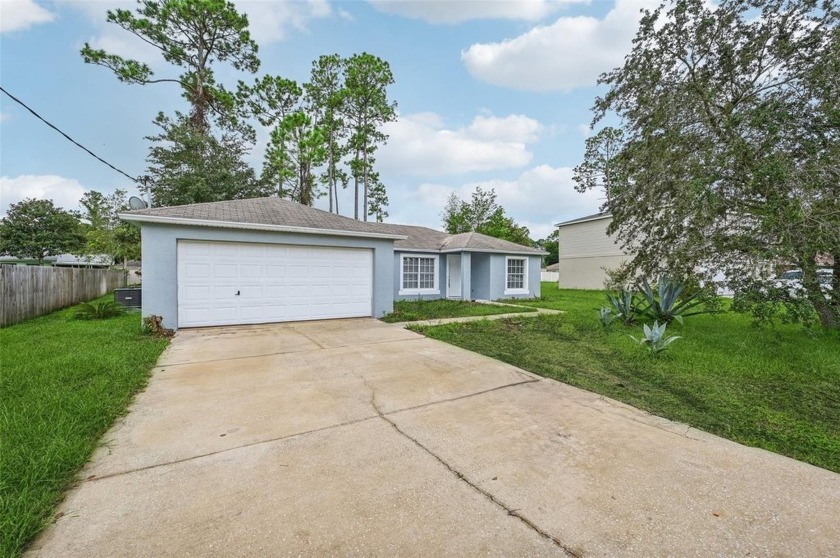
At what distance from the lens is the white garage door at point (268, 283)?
8.02m

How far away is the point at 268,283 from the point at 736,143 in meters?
9.90

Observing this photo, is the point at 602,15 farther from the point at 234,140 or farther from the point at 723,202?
the point at 234,140

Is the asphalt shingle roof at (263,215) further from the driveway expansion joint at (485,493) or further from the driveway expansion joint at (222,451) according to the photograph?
the driveway expansion joint at (485,493)

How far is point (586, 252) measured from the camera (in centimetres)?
2252

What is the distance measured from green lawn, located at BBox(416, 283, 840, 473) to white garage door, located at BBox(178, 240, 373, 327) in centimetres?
287

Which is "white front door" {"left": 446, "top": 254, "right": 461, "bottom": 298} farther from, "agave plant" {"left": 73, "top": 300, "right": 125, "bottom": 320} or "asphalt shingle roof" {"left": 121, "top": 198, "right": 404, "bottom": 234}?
"agave plant" {"left": 73, "top": 300, "right": 125, "bottom": 320}

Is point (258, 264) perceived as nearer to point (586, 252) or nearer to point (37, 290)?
point (37, 290)

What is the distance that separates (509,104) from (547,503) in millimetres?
16774

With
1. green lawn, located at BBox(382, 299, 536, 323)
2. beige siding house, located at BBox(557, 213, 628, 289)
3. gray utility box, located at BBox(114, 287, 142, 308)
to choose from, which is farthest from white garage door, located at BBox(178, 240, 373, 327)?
beige siding house, located at BBox(557, 213, 628, 289)

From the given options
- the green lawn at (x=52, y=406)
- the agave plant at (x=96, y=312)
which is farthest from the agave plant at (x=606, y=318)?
the agave plant at (x=96, y=312)

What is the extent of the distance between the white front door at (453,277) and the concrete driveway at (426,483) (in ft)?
37.5

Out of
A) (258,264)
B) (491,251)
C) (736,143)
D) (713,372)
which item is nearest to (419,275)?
(491,251)

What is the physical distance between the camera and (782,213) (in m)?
5.19

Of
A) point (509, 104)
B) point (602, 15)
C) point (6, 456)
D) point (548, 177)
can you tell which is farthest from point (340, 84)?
point (6, 456)
